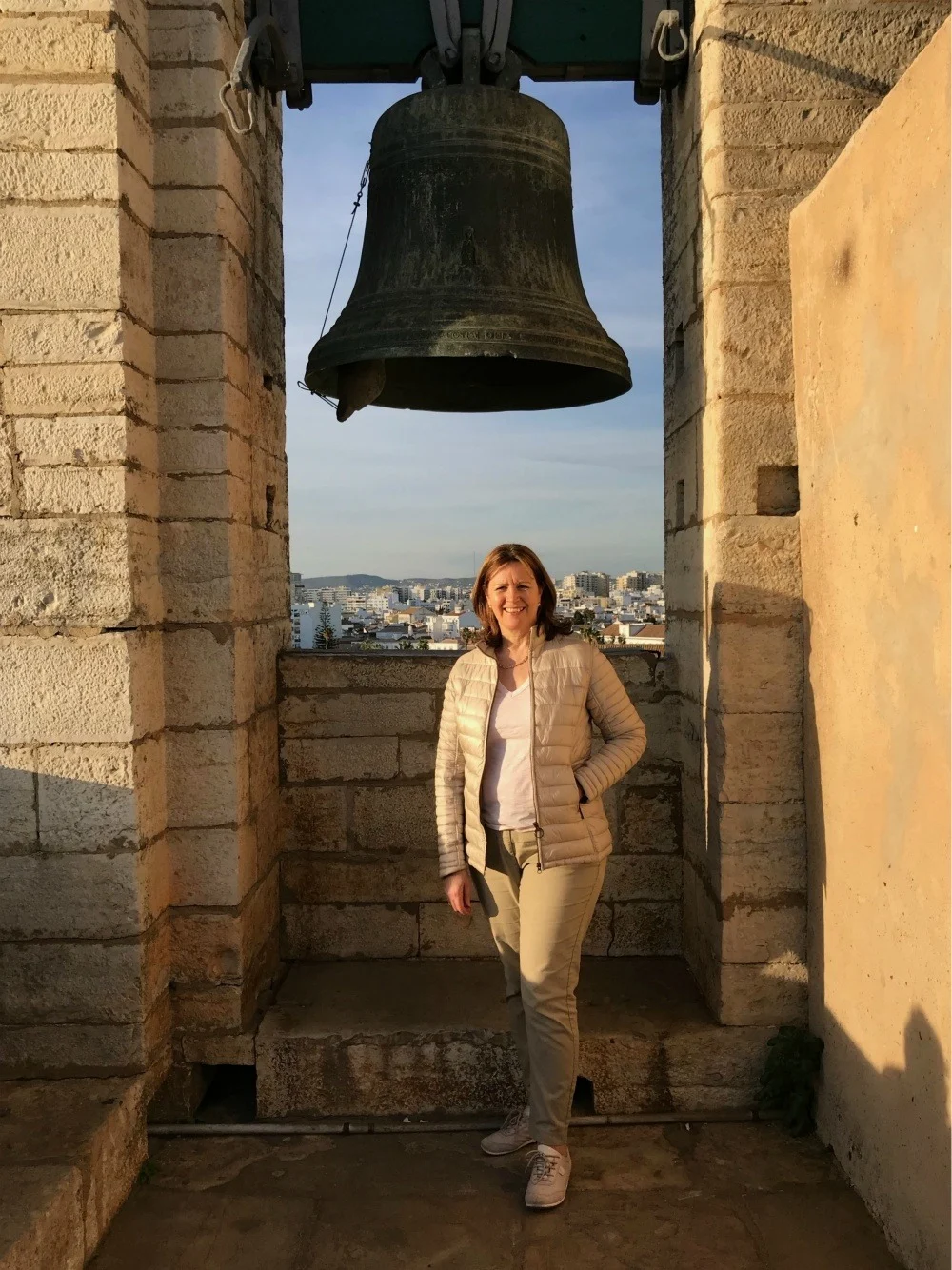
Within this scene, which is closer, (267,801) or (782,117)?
(782,117)

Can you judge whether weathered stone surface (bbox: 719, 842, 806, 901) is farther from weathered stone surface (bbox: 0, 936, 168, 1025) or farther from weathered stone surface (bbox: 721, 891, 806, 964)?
weathered stone surface (bbox: 0, 936, 168, 1025)

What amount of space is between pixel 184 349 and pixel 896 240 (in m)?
2.09

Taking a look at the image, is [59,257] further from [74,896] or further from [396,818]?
[396,818]

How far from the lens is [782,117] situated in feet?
10.5

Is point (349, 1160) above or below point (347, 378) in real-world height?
below

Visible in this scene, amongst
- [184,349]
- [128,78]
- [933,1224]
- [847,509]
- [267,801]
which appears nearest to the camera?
[933,1224]

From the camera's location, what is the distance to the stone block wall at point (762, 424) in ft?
10.5

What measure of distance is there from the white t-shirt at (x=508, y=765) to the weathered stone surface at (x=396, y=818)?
3.18ft

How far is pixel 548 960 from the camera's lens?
282cm

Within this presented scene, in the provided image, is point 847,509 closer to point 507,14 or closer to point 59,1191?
point 507,14

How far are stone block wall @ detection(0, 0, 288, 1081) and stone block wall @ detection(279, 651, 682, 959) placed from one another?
0.41m

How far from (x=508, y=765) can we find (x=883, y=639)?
1029mm

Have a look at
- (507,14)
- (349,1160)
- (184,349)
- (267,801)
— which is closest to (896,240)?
(507,14)

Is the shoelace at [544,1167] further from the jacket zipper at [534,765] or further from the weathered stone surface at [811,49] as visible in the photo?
the weathered stone surface at [811,49]
